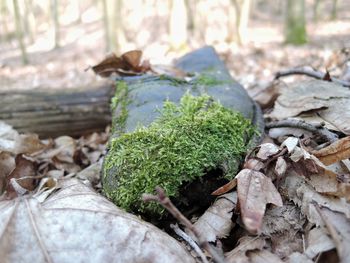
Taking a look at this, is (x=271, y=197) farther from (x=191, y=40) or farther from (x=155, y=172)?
(x=191, y=40)

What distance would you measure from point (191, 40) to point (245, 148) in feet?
50.1

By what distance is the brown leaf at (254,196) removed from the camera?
122cm

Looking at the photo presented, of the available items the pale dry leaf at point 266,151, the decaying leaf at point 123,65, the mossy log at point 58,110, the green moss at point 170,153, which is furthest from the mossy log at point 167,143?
the mossy log at point 58,110

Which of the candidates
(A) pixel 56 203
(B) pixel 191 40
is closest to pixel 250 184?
(A) pixel 56 203

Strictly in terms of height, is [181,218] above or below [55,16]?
above

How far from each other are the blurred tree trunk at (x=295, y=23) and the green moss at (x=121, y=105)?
981 cm

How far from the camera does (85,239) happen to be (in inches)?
47.2

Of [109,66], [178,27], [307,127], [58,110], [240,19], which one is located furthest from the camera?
[240,19]

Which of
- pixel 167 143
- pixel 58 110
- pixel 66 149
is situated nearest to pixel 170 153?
pixel 167 143

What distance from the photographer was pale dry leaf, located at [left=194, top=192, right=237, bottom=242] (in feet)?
4.41

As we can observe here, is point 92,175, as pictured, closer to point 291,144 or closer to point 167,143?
point 167,143

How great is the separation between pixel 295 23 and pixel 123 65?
9.99 m

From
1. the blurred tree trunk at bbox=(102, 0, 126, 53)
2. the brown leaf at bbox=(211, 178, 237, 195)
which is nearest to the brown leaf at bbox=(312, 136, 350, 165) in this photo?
the brown leaf at bbox=(211, 178, 237, 195)

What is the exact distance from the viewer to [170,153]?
4.96ft
